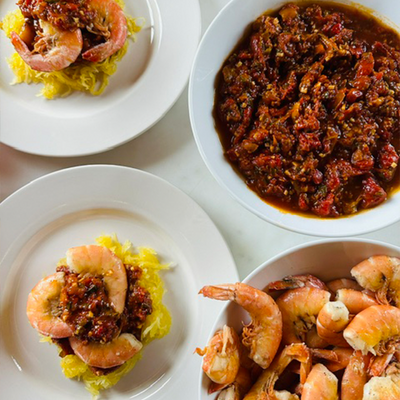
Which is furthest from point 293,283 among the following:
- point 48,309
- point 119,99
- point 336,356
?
point 119,99

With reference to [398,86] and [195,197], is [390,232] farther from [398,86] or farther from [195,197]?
[195,197]

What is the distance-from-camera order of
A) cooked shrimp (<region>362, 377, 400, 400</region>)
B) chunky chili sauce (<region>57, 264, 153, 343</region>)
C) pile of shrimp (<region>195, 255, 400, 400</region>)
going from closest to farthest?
cooked shrimp (<region>362, 377, 400, 400</region>)
pile of shrimp (<region>195, 255, 400, 400</region>)
chunky chili sauce (<region>57, 264, 153, 343</region>)

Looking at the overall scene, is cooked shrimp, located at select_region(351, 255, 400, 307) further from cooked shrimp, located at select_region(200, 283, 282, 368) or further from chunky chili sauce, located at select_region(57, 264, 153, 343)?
chunky chili sauce, located at select_region(57, 264, 153, 343)

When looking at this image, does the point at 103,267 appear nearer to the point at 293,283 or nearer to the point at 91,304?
the point at 91,304

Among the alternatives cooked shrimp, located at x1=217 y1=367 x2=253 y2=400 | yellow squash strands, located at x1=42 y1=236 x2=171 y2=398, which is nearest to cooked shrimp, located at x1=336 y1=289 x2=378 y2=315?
cooked shrimp, located at x1=217 y1=367 x2=253 y2=400

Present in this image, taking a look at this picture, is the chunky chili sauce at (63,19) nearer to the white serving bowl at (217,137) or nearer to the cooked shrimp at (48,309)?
the white serving bowl at (217,137)

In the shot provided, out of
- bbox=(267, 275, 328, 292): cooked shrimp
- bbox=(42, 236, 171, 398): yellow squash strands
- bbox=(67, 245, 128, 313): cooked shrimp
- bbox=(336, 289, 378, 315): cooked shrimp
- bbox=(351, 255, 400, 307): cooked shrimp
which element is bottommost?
bbox=(42, 236, 171, 398): yellow squash strands

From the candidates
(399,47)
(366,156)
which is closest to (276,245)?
(366,156)
